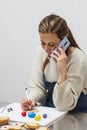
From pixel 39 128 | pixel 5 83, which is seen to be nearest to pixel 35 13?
pixel 5 83

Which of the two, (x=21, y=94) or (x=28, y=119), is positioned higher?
(x=28, y=119)

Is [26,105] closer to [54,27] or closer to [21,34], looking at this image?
[54,27]

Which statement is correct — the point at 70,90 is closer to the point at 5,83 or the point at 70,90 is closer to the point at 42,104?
the point at 42,104

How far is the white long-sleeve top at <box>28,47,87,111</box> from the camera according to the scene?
180cm

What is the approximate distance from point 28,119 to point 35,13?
4.79 feet

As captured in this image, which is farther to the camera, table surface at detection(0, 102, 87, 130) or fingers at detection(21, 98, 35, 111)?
fingers at detection(21, 98, 35, 111)

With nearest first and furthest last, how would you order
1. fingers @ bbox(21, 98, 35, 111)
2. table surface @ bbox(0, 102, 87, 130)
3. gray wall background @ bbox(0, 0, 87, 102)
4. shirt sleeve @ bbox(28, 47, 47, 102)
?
table surface @ bbox(0, 102, 87, 130)
fingers @ bbox(21, 98, 35, 111)
shirt sleeve @ bbox(28, 47, 47, 102)
gray wall background @ bbox(0, 0, 87, 102)

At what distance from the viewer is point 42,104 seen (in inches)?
78.5

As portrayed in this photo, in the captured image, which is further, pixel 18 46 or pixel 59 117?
pixel 18 46

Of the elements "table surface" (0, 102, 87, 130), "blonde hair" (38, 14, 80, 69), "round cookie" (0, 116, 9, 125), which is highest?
"blonde hair" (38, 14, 80, 69)

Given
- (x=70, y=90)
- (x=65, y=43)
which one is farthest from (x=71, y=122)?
(x=65, y=43)

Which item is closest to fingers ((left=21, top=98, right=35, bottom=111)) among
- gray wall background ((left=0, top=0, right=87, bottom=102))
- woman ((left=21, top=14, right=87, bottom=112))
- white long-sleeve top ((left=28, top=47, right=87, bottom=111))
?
woman ((left=21, top=14, right=87, bottom=112))

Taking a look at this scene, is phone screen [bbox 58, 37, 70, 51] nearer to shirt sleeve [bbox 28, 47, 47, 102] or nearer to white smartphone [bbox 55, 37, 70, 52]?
white smartphone [bbox 55, 37, 70, 52]

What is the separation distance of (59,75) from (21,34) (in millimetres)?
1195
